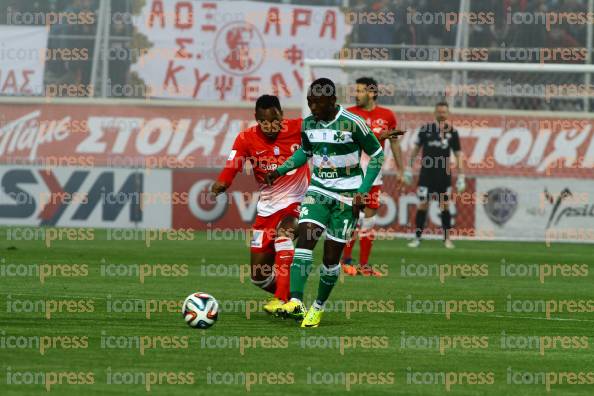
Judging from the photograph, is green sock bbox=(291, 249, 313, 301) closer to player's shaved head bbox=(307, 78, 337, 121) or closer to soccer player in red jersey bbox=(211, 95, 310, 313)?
soccer player in red jersey bbox=(211, 95, 310, 313)

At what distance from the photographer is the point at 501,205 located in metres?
24.6

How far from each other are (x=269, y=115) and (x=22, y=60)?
14136 mm

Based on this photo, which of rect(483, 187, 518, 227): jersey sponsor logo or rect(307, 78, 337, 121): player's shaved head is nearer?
rect(307, 78, 337, 121): player's shaved head

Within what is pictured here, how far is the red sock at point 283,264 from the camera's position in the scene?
40.8 feet

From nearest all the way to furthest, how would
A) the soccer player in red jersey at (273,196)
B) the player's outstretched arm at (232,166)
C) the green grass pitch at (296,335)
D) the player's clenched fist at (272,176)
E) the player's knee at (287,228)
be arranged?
the green grass pitch at (296,335) → the player's clenched fist at (272,176) → the player's outstretched arm at (232,166) → the soccer player in red jersey at (273,196) → the player's knee at (287,228)

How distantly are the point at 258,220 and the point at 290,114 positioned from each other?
1228 cm

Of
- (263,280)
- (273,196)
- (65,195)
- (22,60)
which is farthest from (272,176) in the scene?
(22,60)

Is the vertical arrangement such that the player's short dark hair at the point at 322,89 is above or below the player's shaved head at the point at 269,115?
above

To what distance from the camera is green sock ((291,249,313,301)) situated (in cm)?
1161

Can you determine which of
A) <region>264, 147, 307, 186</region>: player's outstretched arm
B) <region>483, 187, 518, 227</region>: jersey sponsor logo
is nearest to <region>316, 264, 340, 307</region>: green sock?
<region>264, 147, 307, 186</region>: player's outstretched arm

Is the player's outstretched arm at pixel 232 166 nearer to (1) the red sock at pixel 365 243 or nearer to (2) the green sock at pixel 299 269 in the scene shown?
(2) the green sock at pixel 299 269

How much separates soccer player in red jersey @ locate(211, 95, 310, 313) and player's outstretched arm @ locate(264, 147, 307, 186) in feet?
2.11

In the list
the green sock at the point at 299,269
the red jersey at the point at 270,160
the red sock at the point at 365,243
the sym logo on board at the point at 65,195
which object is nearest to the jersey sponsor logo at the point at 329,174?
the green sock at the point at 299,269

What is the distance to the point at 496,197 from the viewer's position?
24.5m
